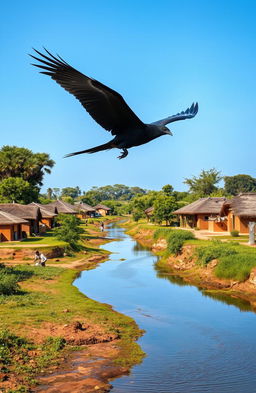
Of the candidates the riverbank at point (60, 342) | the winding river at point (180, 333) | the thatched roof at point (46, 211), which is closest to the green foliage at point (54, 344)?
the riverbank at point (60, 342)

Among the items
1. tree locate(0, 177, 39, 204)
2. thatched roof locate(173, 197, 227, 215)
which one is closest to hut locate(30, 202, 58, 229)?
tree locate(0, 177, 39, 204)

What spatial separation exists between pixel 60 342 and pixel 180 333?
4.87 m

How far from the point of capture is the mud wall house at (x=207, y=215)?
152ft

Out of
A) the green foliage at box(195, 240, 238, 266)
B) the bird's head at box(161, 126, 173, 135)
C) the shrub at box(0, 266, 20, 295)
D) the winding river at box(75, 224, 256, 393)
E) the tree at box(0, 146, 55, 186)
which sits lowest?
the winding river at box(75, 224, 256, 393)

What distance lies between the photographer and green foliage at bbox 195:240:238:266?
2781cm

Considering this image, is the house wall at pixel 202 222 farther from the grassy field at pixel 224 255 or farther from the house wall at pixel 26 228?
the house wall at pixel 26 228

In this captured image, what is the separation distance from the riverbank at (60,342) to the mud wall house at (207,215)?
26615 millimetres

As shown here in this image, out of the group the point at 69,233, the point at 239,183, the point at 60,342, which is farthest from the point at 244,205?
the point at 239,183

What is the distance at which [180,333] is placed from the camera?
17.2 metres

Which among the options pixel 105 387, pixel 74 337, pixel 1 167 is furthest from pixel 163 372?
pixel 1 167

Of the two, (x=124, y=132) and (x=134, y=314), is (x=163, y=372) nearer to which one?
(x=134, y=314)

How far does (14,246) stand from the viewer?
3341 cm

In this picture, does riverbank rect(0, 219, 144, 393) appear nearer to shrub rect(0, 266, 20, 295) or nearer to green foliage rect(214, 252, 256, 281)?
shrub rect(0, 266, 20, 295)

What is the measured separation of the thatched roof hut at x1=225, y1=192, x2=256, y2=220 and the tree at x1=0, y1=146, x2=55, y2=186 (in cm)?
2799
